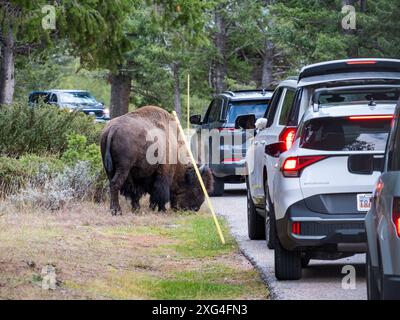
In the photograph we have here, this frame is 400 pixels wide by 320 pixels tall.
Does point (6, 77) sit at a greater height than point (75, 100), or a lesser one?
greater

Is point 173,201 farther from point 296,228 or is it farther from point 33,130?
point 296,228

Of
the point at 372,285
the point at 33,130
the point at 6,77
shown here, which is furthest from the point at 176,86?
the point at 372,285

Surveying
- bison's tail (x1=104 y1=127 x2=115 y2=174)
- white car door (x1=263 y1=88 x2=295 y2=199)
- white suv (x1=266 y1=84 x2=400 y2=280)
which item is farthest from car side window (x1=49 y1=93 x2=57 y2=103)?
white suv (x1=266 y1=84 x2=400 y2=280)

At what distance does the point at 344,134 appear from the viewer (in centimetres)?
1097

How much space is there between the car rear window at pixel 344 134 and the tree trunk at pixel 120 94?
34229 millimetres

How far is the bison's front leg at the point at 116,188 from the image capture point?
1914 centimetres

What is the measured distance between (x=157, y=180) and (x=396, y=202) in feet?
41.7

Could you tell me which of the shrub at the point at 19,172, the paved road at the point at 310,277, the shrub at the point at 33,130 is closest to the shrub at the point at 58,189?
the shrub at the point at 19,172

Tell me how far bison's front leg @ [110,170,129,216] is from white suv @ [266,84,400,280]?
27.0 ft

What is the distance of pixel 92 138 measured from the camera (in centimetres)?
2433

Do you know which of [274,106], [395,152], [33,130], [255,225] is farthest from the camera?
[33,130]

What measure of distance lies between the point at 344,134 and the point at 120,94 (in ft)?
116

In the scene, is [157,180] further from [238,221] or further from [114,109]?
A: [114,109]

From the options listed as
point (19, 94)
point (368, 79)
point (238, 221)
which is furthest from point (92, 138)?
point (19, 94)
